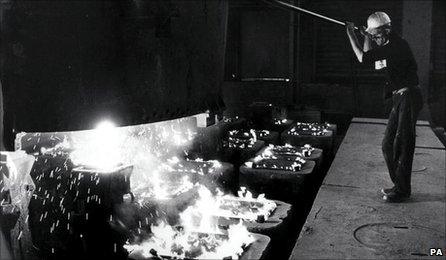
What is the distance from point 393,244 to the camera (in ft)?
15.3

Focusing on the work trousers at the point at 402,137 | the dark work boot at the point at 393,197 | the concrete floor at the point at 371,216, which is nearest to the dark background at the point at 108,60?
the concrete floor at the point at 371,216

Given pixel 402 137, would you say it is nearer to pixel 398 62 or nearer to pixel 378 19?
pixel 398 62

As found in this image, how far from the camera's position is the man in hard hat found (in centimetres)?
585

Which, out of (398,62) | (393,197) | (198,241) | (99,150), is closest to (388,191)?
(393,197)

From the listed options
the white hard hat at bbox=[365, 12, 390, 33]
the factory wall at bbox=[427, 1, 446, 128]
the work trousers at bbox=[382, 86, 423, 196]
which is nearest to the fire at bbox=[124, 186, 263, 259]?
the work trousers at bbox=[382, 86, 423, 196]

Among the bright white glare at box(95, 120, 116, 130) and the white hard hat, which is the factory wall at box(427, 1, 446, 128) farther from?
the bright white glare at box(95, 120, 116, 130)

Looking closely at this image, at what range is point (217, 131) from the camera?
10070 mm

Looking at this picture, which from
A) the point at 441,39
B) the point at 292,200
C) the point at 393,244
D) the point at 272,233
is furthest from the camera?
the point at 441,39

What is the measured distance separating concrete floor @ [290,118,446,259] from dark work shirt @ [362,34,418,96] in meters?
1.65

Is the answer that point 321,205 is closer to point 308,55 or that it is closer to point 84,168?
point 84,168

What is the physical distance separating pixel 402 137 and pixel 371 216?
1.22 meters

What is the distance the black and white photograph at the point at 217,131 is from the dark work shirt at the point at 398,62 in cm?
2

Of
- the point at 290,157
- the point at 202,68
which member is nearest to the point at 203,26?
the point at 202,68

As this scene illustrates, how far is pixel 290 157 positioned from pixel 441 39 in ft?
23.6
